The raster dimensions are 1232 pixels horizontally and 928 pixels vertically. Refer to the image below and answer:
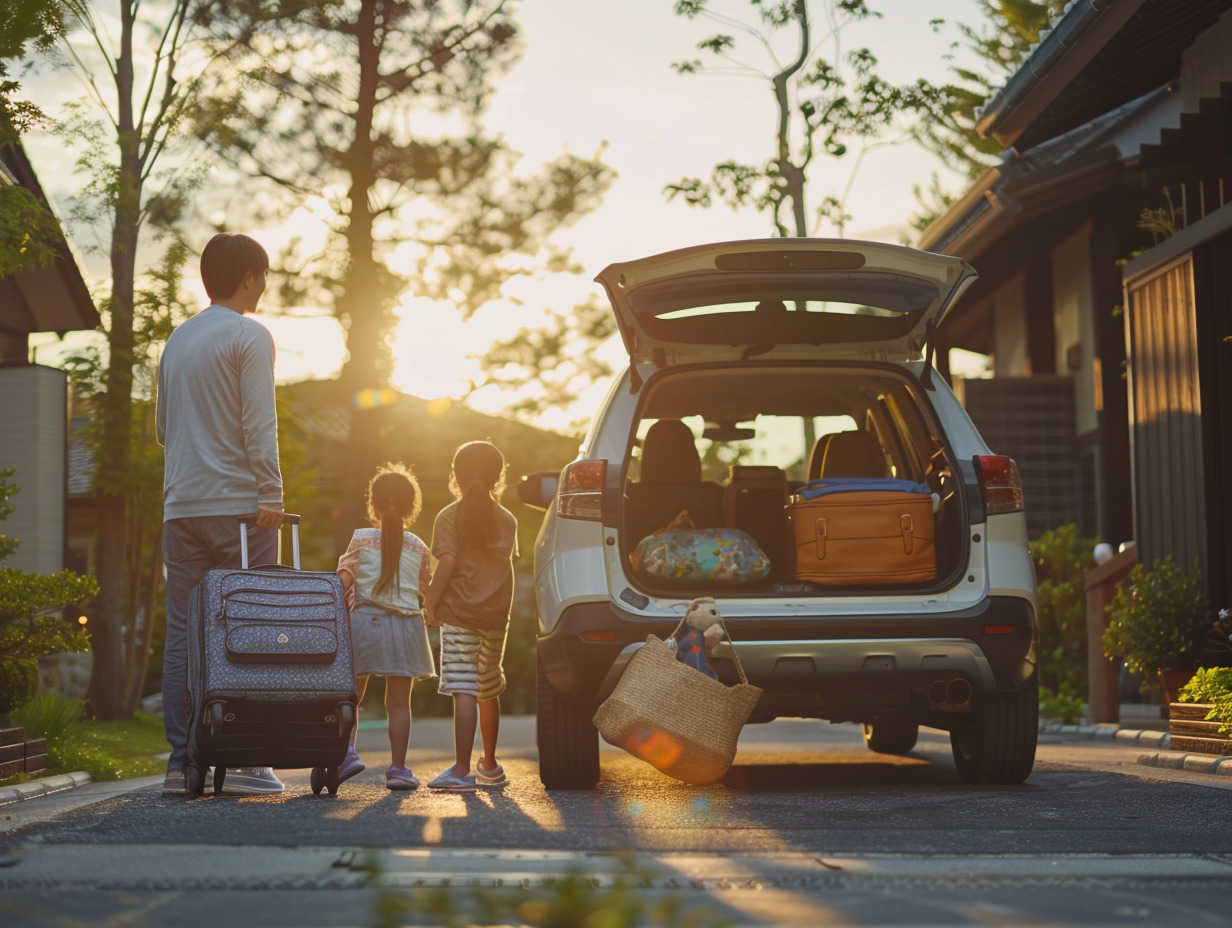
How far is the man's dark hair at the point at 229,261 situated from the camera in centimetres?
646

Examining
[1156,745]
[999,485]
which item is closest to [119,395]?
[1156,745]

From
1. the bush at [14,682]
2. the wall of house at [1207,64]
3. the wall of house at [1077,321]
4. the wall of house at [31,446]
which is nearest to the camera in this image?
the bush at [14,682]

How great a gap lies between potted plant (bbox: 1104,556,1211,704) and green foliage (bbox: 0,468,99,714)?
20.3 feet

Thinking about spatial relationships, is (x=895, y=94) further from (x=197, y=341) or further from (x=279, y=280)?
(x=197, y=341)

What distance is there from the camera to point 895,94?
72.1 feet

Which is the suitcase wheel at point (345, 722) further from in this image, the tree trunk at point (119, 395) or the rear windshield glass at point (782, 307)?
the tree trunk at point (119, 395)

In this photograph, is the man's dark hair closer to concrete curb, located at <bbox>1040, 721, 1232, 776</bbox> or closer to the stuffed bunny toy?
the stuffed bunny toy

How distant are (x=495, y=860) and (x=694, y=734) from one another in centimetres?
203

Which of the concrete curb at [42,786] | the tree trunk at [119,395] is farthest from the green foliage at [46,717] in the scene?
the tree trunk at [119,395]

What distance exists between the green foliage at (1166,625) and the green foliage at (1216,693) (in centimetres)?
159

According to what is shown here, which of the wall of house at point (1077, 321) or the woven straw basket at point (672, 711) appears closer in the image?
the woven straw basket at point (672, 711)

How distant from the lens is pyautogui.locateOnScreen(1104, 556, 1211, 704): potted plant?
10172 mm

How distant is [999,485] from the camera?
6422 millimetres

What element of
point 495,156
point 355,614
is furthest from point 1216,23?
point 495,156
